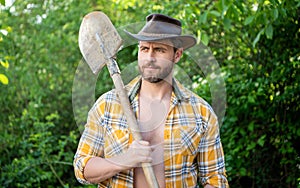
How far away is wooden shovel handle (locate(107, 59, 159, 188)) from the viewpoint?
260 cm

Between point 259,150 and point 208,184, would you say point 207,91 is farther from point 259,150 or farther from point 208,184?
point 208,184

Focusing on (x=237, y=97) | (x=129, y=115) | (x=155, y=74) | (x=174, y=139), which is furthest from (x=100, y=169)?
(x=237, y=97)

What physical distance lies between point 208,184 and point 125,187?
0.39 metres

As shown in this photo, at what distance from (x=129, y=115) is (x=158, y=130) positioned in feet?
0.61

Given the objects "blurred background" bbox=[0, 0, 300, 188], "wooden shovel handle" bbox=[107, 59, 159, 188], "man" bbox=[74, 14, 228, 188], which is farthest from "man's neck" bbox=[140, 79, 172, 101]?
"blurred background" bbox=[0, 0, 300, 188]

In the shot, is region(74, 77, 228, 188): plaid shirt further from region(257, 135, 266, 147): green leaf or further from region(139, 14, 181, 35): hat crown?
region(257, 135, 266, 147): green leaf

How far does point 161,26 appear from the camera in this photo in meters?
2.74

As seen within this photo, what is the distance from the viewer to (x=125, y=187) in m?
2.68

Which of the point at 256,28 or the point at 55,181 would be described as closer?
the point at 256,28

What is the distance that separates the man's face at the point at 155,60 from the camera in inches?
105

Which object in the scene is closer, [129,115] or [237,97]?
[129,115]

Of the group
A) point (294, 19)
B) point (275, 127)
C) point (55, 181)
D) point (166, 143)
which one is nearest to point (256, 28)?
point (294, 19)

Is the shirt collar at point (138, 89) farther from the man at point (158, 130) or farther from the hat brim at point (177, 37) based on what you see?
the hat brim at point (177, 37)

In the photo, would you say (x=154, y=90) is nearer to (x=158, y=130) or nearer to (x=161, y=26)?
(x=158, y=130)
